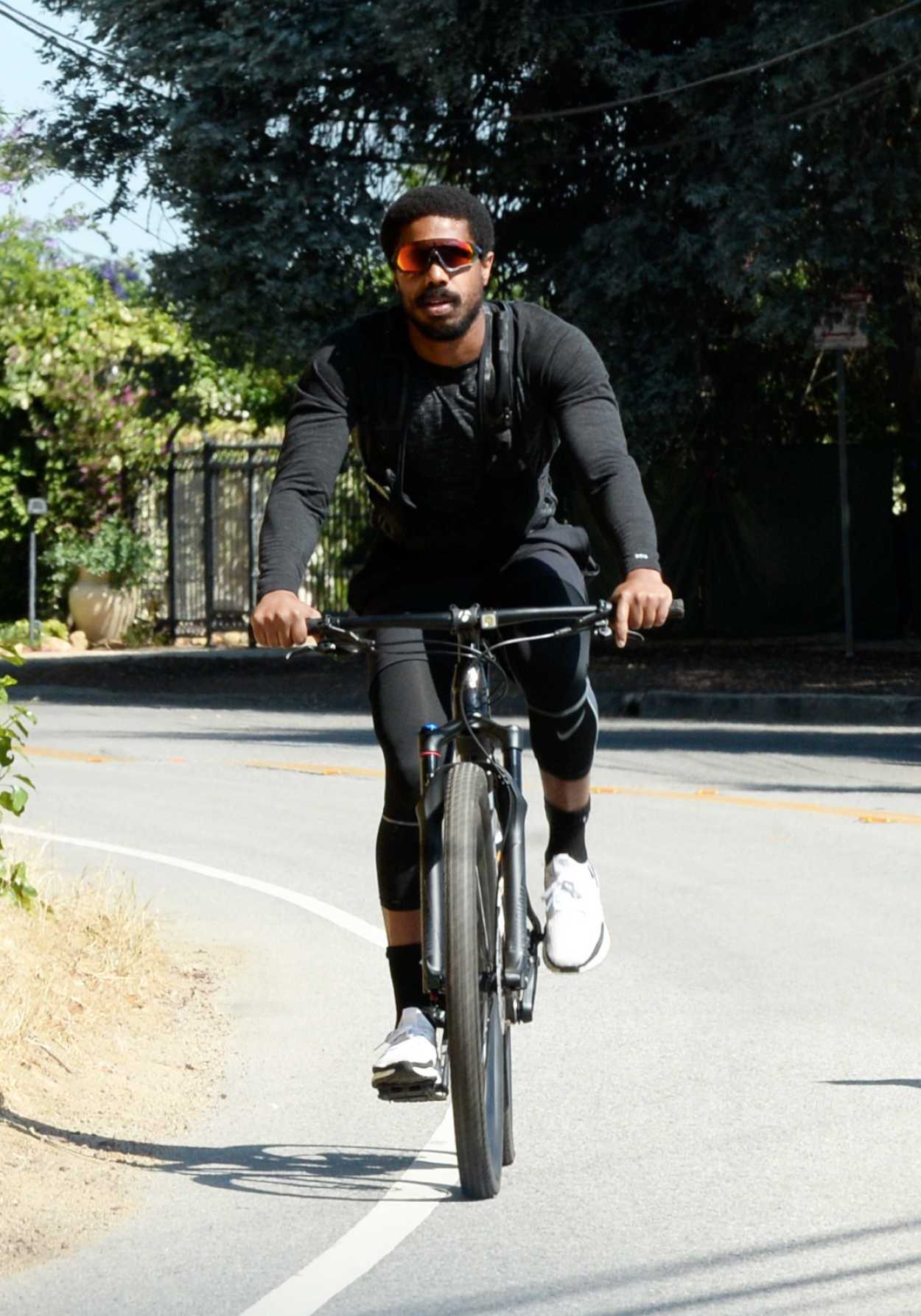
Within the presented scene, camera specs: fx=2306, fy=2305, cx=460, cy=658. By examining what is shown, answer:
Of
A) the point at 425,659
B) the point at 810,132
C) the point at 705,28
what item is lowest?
the point at 425,659

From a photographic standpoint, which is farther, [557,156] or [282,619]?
[557,156]

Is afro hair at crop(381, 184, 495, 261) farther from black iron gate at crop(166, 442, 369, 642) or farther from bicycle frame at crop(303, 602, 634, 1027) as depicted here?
black iron gate at crop(166, 442, 369, 642)

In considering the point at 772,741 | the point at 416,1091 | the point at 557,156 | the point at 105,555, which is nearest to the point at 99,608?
the point at 105,555

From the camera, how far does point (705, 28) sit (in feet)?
67.8

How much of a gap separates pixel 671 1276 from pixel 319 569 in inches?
943

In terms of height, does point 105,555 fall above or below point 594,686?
above

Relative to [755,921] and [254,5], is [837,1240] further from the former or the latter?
[254,5]

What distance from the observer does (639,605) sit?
472 cm

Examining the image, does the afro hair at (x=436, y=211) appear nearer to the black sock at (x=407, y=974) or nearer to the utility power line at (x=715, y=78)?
the black sock at (x=407, y=974)

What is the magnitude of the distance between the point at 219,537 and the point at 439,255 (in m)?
23.9

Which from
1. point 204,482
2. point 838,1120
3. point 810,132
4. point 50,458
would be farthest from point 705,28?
point 838,1120

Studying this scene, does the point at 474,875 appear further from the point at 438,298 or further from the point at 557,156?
the point at 557,156

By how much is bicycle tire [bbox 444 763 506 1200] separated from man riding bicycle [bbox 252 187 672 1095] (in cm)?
18

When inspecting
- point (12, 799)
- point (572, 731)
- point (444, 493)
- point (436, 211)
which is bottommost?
point (12, 799)
